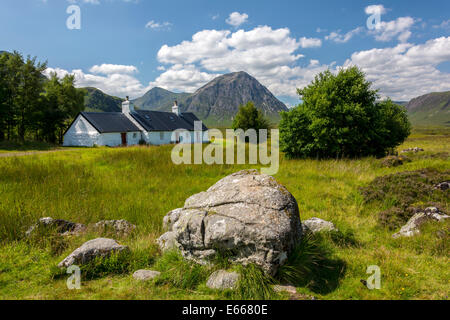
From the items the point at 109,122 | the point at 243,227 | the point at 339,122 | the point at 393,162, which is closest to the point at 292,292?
the point at 243,227

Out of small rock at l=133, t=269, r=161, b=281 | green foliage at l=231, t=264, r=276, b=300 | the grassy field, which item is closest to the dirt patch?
the grassy field

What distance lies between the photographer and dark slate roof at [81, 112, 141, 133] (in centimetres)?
3531

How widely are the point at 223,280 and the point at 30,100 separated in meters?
44.4

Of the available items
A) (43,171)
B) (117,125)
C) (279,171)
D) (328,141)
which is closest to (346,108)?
(328,141)

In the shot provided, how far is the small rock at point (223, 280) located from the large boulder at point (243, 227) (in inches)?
10.9

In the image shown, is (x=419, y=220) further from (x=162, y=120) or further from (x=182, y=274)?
(x=162, y=120)

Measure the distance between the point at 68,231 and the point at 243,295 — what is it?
17.0ft

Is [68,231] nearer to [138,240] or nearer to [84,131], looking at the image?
[138,240]

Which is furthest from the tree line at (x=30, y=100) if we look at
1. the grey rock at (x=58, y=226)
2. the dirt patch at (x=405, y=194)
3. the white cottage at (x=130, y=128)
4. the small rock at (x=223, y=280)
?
the dirt patch at (x=405, y=194)

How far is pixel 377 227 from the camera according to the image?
701 cm

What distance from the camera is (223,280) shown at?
3.98 meters

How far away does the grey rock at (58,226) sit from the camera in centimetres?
584

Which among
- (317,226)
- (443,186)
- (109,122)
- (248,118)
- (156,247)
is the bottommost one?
(156,247)

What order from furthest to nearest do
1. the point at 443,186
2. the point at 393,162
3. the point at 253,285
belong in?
the point at 393,162 < the point at 443,186 < the point at 253,285
